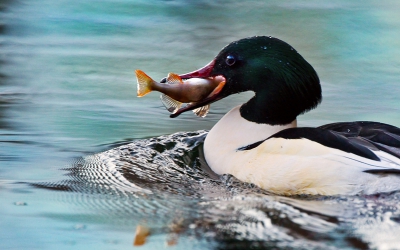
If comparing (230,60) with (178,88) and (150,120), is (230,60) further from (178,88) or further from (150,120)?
(150,120)

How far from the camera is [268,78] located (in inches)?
200

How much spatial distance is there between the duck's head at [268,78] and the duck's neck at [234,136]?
4 cm

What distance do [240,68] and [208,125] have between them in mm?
1574

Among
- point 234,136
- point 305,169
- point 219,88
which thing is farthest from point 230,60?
point 305,169

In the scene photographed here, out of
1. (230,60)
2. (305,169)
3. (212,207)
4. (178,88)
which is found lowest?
(212,207)

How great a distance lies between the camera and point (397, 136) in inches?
187

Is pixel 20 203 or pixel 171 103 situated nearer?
pixel 20 203

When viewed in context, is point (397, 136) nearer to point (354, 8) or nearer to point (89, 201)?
point (89, 201)

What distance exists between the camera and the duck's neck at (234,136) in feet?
16.9

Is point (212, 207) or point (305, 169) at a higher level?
point (305, 169)

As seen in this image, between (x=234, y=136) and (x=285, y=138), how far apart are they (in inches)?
19.8

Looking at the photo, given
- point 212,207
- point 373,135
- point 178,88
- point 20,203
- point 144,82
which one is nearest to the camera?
point 212,207

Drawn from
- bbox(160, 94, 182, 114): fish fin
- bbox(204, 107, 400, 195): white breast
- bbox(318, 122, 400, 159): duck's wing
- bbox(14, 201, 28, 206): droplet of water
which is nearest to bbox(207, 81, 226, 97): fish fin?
bbox(160, 94, 182, 114): fish fin

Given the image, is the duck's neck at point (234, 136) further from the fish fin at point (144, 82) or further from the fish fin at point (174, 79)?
the fish fin at point (144, 82)
